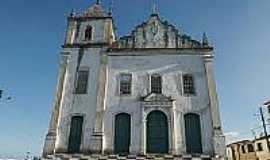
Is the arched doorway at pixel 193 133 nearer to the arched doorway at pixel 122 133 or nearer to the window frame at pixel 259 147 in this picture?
the arched doorway at pixel 122 133

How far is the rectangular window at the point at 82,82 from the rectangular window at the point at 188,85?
306 inches

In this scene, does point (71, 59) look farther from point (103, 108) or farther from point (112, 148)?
point (112, 148)

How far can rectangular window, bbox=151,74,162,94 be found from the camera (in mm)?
20922

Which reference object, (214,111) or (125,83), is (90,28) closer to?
(125,83)

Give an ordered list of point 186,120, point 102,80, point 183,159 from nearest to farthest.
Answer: point 183,159 < point 186,120 < point 102,80

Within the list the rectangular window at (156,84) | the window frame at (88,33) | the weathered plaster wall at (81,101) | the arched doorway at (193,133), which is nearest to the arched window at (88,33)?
the window frame at (88,33)

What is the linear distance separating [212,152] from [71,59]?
1318cm

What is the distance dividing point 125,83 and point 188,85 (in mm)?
4935

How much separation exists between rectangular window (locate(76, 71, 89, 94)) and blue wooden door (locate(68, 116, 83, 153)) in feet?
7.25

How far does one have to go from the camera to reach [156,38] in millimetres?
22938

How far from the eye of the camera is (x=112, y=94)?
20891mm

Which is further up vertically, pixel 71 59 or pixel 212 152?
pixel 71 59

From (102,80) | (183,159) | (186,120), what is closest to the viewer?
(183,159)

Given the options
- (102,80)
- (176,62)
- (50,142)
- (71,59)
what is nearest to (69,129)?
(50,142)
